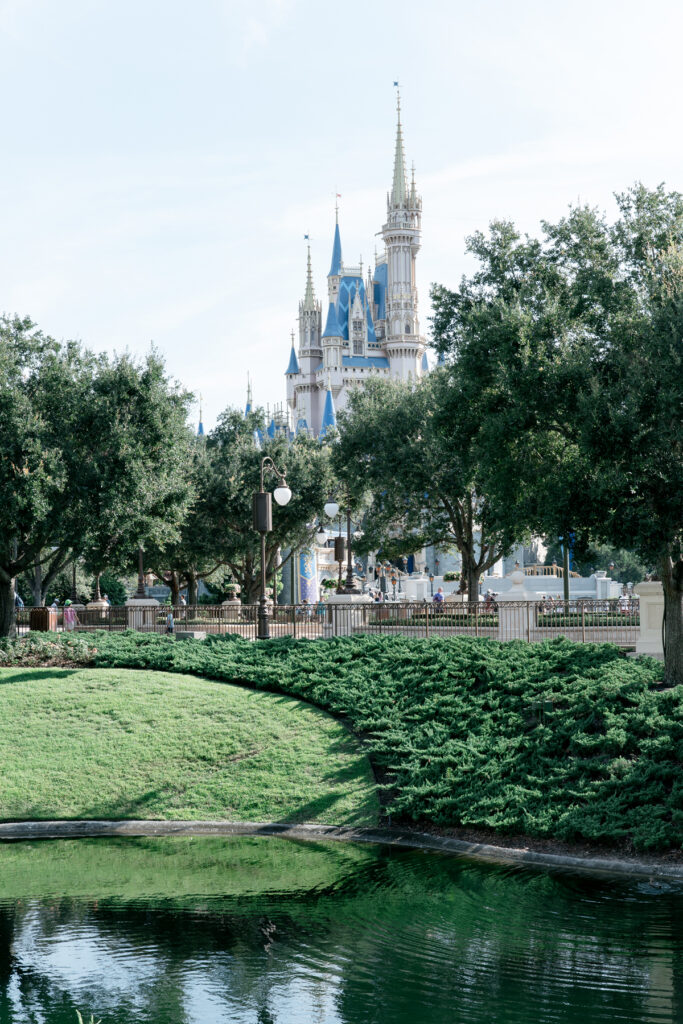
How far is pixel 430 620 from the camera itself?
24.5m

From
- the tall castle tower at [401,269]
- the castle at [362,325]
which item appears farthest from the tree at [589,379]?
the tall castle tower at [401,269]

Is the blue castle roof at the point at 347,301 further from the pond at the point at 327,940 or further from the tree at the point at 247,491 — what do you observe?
the pond at the point at 327,940

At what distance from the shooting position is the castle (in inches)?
5064

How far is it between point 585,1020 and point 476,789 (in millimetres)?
6617

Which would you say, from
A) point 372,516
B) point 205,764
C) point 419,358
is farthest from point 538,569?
point 205,764

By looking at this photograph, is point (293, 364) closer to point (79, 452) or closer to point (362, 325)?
point (362, 325)

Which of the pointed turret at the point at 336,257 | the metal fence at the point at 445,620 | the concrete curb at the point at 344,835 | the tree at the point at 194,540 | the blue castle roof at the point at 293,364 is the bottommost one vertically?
the concrete curb at the point at 344,835

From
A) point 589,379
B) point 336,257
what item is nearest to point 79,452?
point 589,379

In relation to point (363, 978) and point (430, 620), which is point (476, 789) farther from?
point (430, 620)

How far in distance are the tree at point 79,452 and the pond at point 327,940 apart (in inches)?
495

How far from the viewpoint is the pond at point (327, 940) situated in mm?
8508

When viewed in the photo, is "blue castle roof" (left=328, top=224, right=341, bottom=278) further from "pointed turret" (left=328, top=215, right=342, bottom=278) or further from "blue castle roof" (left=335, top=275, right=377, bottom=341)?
"blue castle roof" (left=335, top=275, right=377, bottom=341)

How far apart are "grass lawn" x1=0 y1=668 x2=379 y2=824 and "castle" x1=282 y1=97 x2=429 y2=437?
342 feet

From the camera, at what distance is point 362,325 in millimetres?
140125
